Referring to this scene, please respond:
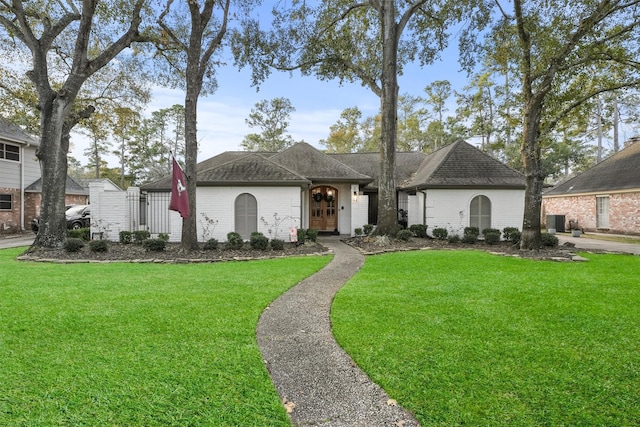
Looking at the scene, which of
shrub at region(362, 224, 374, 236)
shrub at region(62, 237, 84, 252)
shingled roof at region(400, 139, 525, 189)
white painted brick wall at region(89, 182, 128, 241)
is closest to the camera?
shrub at region(62, 237, 84, 252)

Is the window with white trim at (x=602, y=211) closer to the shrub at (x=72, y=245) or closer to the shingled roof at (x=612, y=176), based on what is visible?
the shingled roof at (x=612, y=176)

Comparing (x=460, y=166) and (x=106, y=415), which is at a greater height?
(x=460, y=166)

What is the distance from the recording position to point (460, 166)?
16.2 m

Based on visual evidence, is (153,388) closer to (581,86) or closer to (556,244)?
(556,244)

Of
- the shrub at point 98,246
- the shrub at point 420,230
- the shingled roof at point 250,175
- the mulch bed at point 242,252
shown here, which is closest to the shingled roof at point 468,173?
the shrub at point 420,230

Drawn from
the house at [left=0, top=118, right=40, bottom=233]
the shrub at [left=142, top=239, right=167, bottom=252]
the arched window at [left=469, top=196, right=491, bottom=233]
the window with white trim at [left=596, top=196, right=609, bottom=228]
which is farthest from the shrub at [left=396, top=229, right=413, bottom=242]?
the house at [left=0, top=118, right=40, bottom=233]

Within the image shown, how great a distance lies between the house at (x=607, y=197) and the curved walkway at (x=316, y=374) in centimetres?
2096

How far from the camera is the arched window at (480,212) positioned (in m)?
15.6

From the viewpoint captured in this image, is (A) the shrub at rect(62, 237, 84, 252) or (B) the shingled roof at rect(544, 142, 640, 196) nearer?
(A) the shrub at rect(62, 237, 84, 252)

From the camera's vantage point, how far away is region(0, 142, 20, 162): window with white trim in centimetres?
1858

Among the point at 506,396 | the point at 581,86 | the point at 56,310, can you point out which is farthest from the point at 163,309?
the point at 581,86

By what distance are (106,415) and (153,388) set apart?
0.40m

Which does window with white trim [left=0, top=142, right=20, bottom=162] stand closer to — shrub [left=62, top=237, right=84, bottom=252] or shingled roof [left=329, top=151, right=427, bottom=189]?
shrub [left=62, top=237, right=84, bottom=252]

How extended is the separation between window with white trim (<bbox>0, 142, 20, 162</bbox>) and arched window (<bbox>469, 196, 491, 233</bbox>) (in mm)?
25282
